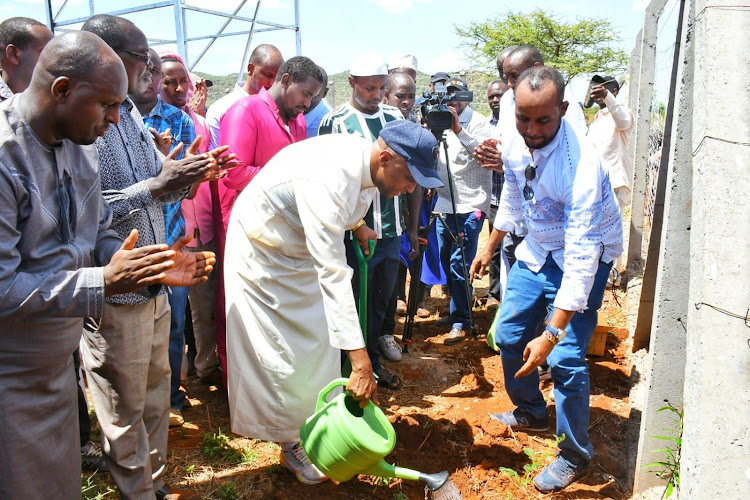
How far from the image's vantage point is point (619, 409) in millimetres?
3740

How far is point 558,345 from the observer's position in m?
2.91

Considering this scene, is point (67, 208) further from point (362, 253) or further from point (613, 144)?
point (613, 144)

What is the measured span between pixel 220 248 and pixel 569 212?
7.29 feet


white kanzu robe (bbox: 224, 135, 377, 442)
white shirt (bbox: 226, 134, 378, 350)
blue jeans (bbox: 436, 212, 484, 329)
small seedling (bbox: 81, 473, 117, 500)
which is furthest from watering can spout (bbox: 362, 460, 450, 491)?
blue jeans (bbox: 436, 212, 484, 329)

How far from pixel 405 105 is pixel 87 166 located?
348 centimetres

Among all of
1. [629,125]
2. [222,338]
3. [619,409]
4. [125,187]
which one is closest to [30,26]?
[125,187]

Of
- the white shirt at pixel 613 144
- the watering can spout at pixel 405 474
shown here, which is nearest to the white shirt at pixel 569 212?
the watering can spout at pixel 405 474

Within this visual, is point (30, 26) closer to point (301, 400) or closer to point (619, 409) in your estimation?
point (301, 400)

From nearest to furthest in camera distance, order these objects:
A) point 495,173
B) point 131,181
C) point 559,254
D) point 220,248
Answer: point 131,181
point 559,254
point 220,248
point 495,173

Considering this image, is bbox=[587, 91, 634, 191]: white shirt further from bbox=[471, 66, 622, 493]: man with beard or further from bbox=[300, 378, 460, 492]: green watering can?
bbox=[300, 378, 460, 492]: green watering can

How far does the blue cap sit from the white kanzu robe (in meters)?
0.16

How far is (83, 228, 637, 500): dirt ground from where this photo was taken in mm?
2953

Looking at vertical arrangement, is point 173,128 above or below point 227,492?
above

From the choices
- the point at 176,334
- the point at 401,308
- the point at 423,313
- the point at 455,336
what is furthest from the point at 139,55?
the point at 401,308
